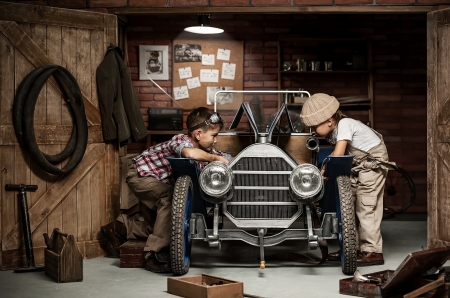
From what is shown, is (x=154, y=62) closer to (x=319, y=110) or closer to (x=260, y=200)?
(x=319, y=110)

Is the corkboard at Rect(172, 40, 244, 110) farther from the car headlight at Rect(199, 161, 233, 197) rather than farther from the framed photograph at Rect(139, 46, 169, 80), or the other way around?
the car headlight at Rect(199, 161, 233, 197)

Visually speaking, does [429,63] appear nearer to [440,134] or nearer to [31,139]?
[440,134]

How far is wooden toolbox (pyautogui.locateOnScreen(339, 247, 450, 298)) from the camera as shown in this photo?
12.8ft

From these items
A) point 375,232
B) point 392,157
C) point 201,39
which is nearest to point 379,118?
point 392,157

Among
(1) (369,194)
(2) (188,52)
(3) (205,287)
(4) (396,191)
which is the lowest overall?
(3) (205,287)

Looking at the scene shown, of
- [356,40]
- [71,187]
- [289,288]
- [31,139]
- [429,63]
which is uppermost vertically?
[356,40]

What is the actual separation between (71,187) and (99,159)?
361 mm

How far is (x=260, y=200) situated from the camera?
4.95 m

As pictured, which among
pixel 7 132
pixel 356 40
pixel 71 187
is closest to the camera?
pixel 7 132

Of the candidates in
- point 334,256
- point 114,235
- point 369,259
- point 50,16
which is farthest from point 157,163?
point 369,259

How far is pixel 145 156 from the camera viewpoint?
217 inches

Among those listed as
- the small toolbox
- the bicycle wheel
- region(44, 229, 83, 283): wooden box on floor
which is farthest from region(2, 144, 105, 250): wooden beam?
the bicycle wheel

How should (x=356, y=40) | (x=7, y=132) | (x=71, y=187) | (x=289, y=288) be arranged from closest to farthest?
(x=289, y=288), (x=7, y=132), (x=71, y=187), (x=356, y=40)

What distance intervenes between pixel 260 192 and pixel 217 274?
660 millimetres
